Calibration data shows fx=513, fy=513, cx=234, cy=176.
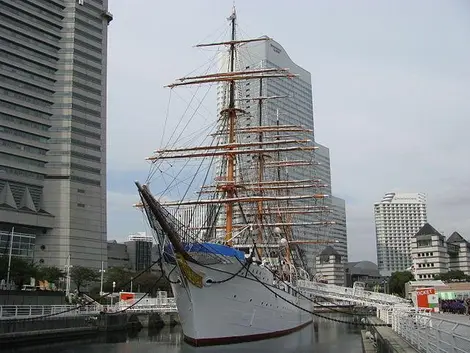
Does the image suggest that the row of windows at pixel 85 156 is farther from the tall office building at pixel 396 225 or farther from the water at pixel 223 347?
the tall office building at pixel 396 225

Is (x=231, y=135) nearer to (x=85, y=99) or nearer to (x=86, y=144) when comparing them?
(x=86, y=144)

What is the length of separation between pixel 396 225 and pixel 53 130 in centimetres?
12257

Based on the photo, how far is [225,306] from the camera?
25250 millimetres

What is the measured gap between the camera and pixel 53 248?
8331 centimetres

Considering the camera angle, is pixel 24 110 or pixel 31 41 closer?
pixel 24 110

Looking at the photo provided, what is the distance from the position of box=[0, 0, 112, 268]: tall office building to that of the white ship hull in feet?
196

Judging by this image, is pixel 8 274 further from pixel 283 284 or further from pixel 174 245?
pixel 174 245

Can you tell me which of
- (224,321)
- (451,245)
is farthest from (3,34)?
(451,245)

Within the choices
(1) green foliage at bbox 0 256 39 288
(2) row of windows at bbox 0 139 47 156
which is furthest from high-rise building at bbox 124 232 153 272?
(1) green foliage at bbox 0 256 39 288

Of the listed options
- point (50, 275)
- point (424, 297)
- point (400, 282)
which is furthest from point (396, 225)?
point (424, 297)

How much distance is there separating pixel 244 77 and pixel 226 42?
4229 mm

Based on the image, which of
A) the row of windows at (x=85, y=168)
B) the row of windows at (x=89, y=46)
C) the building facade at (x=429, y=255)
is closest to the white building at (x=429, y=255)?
the building facade at (x=429, y=255)

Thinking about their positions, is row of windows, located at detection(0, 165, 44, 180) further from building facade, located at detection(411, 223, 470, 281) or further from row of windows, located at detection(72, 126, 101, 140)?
building facade, located at detection(411, 223, 470, 281)

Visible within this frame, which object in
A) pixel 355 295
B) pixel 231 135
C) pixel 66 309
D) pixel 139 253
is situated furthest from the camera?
pixel 139 253
